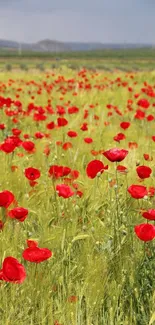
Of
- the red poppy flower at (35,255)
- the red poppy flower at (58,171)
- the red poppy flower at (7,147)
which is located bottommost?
the red poppy flower at (35,255)

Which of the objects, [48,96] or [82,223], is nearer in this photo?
[82,223]

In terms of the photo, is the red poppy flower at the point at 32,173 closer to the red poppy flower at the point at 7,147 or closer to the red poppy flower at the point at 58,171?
the red poppy flower at the point at 58,171

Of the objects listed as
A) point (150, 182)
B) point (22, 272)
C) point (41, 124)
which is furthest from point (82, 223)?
point (41, 124)

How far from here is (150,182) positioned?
2.76 meters

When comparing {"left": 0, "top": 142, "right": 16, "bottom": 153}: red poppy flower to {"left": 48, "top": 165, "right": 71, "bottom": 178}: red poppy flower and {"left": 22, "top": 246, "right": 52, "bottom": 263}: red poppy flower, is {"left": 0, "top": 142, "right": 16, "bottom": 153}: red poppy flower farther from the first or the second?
{"left": 22, "top": 246, "right": 52, "bottom": 263}: red poppy flower

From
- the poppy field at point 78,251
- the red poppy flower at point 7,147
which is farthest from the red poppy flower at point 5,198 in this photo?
the red poppy flower at point 7,147

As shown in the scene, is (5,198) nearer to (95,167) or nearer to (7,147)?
(95,167)

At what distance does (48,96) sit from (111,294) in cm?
660

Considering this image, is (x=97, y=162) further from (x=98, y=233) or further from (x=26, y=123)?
(x=26, y=123)

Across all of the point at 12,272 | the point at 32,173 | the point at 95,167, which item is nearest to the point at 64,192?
the point at 95,167

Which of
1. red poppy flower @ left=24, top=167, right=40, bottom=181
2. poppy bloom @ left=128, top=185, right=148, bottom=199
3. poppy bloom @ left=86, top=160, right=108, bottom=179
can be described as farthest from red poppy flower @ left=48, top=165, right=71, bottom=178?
poppy bloom @ left=128, top=185, right=148, bottom=199

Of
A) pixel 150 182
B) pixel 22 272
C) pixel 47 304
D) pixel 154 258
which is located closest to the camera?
pixel 22 272

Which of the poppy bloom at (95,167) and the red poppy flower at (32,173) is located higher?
the poppy bloom at (95,167)

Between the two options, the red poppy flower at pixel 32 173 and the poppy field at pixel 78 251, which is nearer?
the poppy field at pixel 78 251
